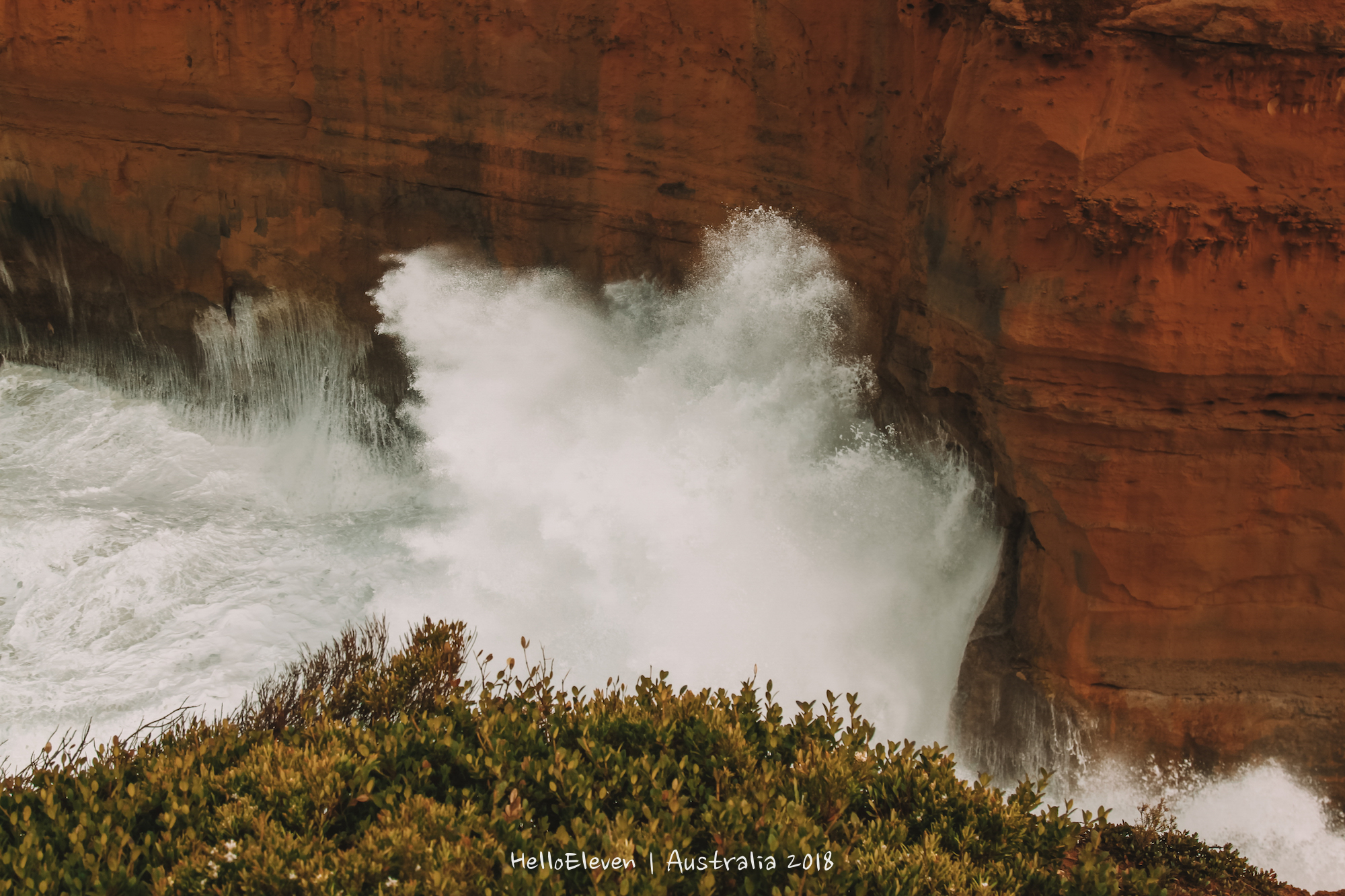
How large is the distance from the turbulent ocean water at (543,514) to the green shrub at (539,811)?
2.48 meters

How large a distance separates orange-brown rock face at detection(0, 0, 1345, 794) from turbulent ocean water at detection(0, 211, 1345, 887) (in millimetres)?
477

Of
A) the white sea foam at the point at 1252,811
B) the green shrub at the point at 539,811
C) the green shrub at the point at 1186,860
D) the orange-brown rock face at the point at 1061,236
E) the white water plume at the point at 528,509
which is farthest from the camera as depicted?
the white water plume at the point at 528,509

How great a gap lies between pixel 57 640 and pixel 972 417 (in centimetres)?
678

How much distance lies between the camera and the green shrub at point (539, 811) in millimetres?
3080

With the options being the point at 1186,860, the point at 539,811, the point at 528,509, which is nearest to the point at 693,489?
the point at 528,509

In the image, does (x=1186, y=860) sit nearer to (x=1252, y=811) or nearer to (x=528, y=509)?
(x=1252, y=811)

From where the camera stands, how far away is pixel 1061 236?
5.79 metres

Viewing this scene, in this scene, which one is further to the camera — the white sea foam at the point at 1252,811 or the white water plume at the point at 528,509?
the white water plume at the point at 528,509

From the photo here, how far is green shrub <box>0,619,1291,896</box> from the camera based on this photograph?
308cm

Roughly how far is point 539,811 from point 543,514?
16.6 ft

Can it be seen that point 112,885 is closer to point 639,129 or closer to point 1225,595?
point 1225,595

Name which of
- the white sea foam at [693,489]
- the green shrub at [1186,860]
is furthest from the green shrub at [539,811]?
the white sea foam at [693,489]

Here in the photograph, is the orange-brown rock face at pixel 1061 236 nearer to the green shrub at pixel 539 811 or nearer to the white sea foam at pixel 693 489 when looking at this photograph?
the white sea foam at pixel 693 489

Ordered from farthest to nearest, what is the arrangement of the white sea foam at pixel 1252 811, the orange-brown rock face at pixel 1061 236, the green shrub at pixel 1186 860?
1. the white sea foam at pixel 1252 811
2. the orange-brown rock face at pixel 1061 236
3. the green shrub at pixel 1186 860
